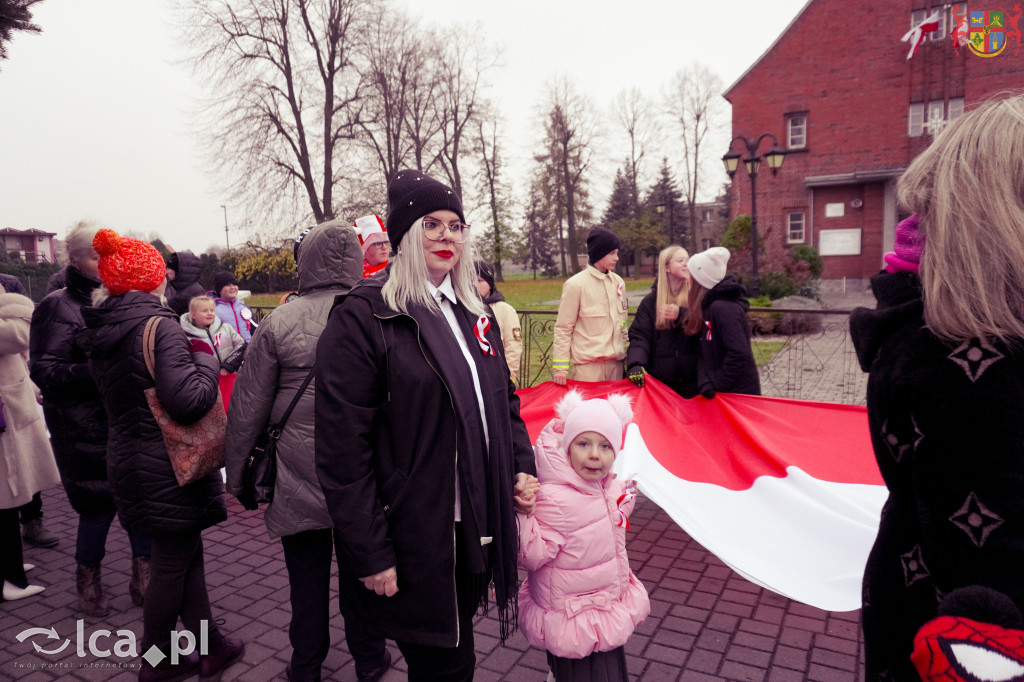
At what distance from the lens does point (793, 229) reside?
31.4 metres

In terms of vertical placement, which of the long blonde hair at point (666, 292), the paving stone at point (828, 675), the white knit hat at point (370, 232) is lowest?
the paving stone at point (828, 675)

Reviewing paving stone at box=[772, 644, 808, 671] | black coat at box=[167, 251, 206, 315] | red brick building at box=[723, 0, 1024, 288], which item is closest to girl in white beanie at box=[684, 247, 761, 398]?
paving stone at box=[772, 644, 808, 671]

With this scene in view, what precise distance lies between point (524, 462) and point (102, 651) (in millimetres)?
2888

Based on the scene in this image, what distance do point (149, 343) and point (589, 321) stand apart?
3896 mm

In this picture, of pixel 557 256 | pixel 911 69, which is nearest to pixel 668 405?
pixel 911 69

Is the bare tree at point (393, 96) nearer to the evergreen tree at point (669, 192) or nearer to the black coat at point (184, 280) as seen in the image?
the black coat at point (184, 280)

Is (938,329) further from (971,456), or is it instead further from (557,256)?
(557,256)

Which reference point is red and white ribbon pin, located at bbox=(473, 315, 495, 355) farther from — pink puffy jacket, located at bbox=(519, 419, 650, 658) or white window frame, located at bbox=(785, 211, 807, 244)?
white window frame, located at bbox=(785, 211, 807, 244)

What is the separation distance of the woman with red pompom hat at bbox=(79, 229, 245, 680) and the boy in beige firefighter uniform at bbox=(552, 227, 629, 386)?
11.4 ft

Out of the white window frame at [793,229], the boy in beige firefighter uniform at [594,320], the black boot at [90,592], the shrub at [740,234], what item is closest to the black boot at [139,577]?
the black boot at [90,592]

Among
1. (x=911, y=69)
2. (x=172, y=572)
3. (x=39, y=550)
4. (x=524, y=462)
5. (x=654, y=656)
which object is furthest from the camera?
(x=911, y=69)

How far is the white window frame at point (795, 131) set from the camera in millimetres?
30922

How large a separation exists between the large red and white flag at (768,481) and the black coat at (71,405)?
3.41 m

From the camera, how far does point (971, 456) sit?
1284mm
